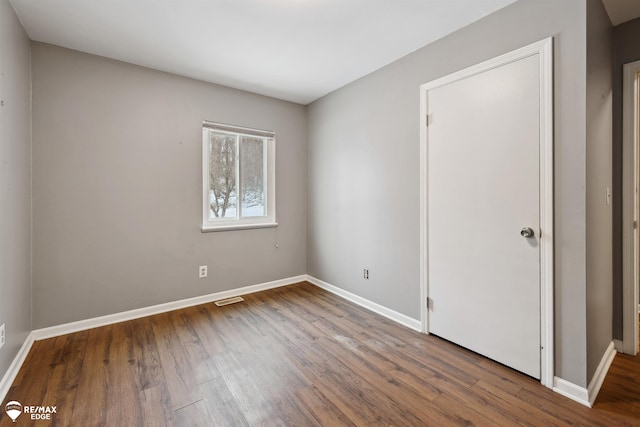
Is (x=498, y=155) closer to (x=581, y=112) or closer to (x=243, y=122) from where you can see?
(x=581, y=112)

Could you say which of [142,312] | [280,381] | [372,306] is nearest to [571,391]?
[372,306]

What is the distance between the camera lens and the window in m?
3.27

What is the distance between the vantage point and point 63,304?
8.16ft

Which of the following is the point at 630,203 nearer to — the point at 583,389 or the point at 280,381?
the point at 583,389

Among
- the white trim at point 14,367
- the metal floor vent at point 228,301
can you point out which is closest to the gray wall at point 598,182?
the metal floor vent at point 228,301

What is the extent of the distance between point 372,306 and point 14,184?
10.1 ft

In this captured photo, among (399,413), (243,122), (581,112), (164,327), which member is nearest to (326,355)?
(399,413)

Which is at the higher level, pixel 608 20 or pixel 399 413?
pixel 608 20

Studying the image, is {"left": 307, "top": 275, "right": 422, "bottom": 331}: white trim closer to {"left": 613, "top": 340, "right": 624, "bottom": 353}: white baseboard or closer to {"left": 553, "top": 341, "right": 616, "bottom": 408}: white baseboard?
{"left": 553, "top": 341, "right": 616, "bottom": 408}: white baseboard

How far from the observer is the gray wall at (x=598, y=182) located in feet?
5.49

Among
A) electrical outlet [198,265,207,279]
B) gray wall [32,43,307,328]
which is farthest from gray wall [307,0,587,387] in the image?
electrical outlet [198,265,207,279]

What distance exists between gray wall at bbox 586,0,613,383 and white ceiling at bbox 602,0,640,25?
39 millimetres

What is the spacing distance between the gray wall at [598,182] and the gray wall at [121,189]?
306 centimetres

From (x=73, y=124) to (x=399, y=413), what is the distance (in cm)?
334
